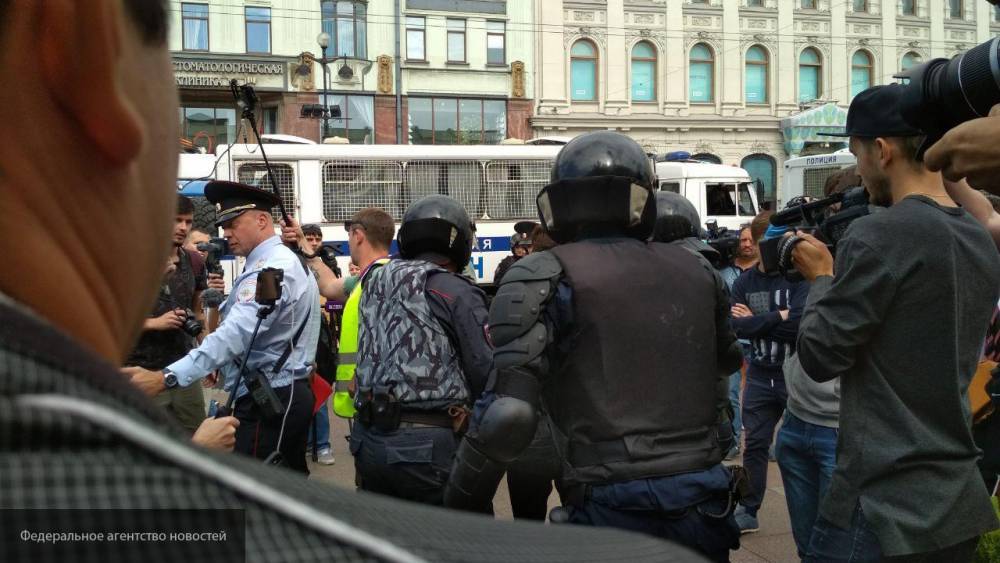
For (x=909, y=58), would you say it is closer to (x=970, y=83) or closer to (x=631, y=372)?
(x=631, y=372)

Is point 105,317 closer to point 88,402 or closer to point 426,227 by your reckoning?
point 88,402

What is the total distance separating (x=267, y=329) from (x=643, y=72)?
2896 cm

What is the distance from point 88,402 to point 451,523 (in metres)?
0.27

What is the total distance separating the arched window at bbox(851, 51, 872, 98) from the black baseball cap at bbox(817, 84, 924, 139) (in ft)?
110

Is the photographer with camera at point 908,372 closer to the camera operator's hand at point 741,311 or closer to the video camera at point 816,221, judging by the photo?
the video camera at point 816,221

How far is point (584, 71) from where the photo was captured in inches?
1228

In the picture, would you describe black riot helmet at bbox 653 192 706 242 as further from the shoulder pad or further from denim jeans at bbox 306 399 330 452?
denim jeans at bbox 306 399 330 452

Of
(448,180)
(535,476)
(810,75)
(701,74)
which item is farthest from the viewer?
(810,75)

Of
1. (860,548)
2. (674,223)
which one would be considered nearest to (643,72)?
(674,223)

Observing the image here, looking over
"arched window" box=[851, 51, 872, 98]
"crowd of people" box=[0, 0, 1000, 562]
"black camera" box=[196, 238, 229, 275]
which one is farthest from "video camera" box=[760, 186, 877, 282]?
"arched window" box=[851, 51, 872, 98]

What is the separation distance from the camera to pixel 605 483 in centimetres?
287

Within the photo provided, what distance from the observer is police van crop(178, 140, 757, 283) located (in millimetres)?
16047

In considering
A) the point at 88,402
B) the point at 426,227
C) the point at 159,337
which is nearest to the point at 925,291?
the point at 426,227

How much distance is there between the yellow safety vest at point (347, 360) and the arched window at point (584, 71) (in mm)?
26889
